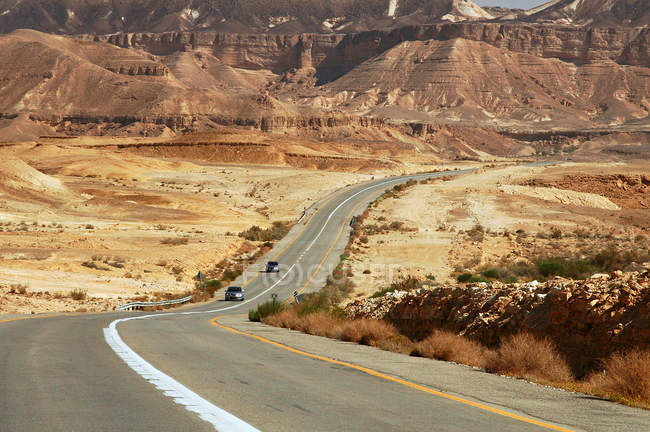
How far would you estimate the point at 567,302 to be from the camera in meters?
12.5

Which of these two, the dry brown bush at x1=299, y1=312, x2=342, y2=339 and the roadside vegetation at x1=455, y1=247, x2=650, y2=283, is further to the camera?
the roadside vegetation at x1=455, y1=247, x2=650, y2=283

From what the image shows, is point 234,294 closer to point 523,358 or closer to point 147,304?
point 147,304

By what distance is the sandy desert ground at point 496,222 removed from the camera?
44.3 m

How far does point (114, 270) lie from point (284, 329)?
2539 cm

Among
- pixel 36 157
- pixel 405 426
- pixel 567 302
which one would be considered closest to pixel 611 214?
pixel 567 302

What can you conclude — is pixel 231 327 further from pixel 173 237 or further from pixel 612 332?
pixel 173 237

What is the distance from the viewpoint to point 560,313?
41.2 feet

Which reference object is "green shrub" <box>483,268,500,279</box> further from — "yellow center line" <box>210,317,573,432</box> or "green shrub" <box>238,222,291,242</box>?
"green shrub" <box>238,222,291,242</box>

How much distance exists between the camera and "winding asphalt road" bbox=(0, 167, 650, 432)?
6625 millimetres

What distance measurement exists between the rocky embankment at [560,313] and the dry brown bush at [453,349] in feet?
2.33

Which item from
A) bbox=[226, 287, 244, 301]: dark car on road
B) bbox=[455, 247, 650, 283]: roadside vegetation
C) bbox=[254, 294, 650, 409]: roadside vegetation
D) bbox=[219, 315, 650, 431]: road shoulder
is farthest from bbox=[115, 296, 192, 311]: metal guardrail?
bbox=[219, 315, 650, 431]: road shoulder

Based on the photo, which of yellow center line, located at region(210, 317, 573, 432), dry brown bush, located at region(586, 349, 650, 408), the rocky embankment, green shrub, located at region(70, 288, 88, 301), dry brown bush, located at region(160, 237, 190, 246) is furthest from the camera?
dry brown bush, located at region(160, 237, 190, 246)

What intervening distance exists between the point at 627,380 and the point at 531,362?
227cm

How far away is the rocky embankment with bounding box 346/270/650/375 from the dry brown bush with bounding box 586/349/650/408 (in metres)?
1.05
